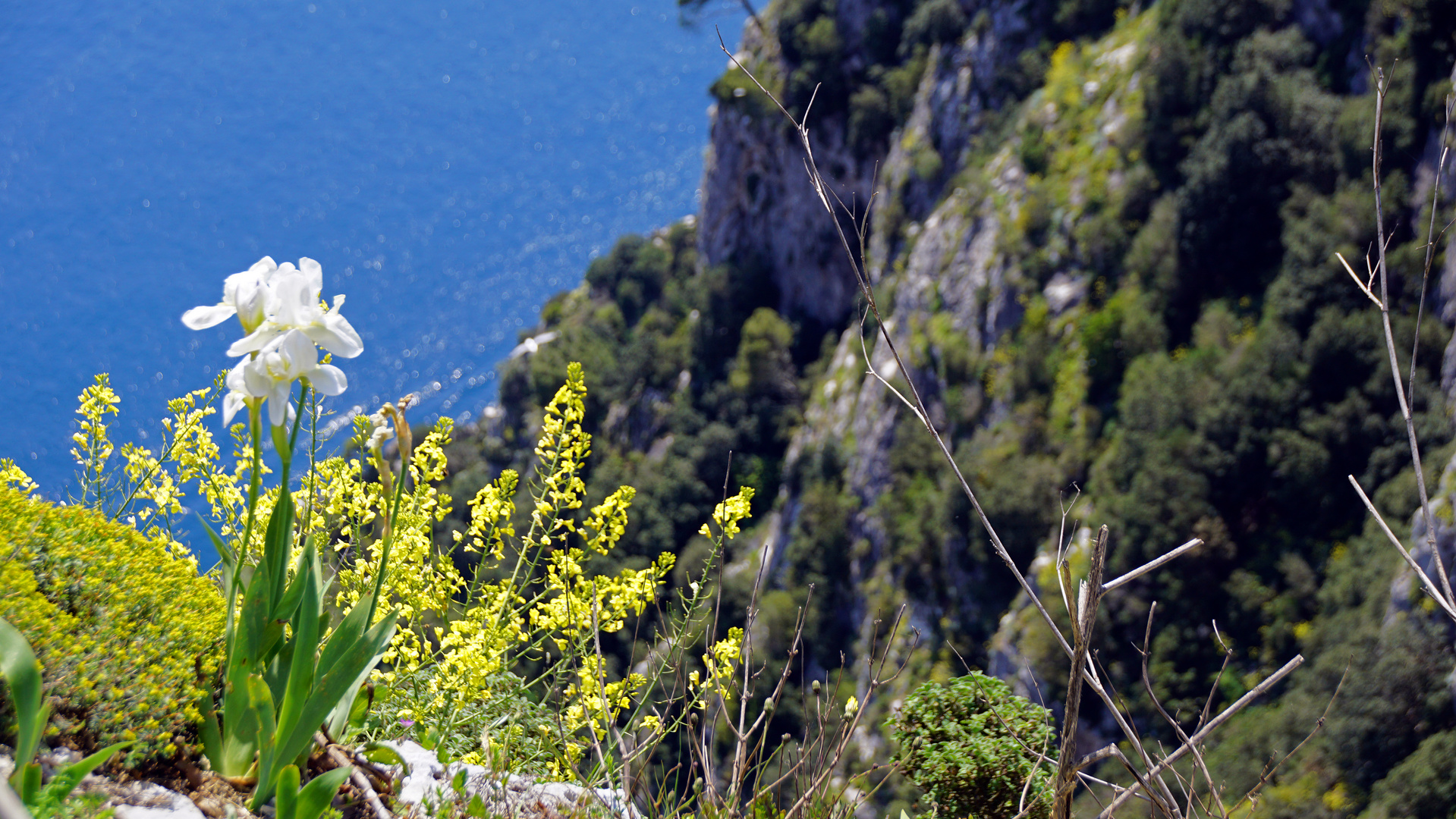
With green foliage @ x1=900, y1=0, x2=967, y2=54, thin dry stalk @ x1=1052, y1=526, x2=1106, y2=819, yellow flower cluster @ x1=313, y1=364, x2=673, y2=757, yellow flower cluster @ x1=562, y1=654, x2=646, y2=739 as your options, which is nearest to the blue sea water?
green foliage @ x1=900, y1=0, x2=967, y2=54

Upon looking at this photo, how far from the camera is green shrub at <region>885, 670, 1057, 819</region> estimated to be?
446 centimetres

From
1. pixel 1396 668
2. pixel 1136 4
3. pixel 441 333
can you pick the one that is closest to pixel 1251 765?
pixel 1396 668

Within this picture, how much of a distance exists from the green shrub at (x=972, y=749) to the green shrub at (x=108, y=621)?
3.11m

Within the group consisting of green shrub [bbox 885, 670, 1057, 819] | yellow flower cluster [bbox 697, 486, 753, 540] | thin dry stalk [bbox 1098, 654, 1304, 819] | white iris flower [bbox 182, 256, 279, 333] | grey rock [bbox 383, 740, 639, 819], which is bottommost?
green shrub [bbox 885, 670, 1057, 819]

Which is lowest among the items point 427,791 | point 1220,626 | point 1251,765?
point 1251,765

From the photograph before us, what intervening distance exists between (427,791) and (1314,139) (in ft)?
65.1

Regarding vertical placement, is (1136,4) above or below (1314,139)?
above

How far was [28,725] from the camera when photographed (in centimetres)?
204

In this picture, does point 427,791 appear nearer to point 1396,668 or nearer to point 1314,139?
point 1396,668

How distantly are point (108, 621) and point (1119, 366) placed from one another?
19509 millimetres

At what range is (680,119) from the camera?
56.8 meters

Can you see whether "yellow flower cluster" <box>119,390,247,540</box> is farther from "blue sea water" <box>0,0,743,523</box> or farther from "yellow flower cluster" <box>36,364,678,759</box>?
"blue sea water" <box>0,0,743,523</box>

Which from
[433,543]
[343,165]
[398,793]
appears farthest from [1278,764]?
[343,165]

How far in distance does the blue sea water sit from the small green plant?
97.5 feet
